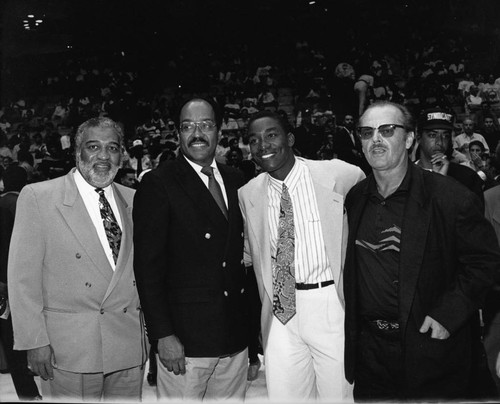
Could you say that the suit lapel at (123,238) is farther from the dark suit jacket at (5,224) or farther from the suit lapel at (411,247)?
the dark suit jacket at (5,224)

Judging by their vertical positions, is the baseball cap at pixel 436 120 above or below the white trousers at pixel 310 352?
above

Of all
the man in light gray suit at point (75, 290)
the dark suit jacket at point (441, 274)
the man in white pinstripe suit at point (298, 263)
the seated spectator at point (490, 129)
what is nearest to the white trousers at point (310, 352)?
the man in white pinstripe suit at point (298, 263)

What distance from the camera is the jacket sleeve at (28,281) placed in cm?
302

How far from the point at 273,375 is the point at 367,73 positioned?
13.8 meters

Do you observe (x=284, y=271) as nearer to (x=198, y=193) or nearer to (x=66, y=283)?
(x=198, y=193)

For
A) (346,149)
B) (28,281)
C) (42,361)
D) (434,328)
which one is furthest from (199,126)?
(346,149)

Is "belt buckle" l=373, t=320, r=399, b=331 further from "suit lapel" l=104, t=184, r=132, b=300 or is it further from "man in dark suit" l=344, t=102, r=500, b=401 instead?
"suit lapel" l=104, t=184, r=132, b=300

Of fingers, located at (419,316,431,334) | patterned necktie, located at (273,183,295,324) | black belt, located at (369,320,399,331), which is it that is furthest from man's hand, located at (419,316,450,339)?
patterned necktie, located at (273,183,295,324)

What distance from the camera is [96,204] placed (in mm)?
3277

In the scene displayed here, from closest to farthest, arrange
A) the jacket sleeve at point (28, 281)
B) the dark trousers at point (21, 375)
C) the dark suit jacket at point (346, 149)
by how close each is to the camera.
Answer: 1. the jacket sleeve at point (28, 281)
2. the dark trousers at point (21, 375)
3. the dark suit jacket at point (346, 149)

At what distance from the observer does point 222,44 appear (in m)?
19.9

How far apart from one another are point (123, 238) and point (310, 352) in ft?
4.01

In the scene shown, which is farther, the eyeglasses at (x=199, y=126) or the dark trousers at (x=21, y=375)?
the dark trousers at (x=21, y=375)

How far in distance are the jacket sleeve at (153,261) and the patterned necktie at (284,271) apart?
0.61 meters
